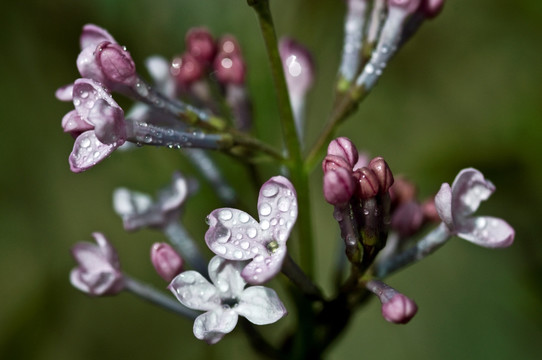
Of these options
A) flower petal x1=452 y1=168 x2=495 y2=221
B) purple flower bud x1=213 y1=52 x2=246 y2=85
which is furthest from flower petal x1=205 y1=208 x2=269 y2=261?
purple flower bud x1=213 y1=52 x2=246 y2=85

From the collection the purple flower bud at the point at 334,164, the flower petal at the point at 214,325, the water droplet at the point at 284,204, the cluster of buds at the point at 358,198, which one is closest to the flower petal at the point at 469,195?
the cluster of buds at the point at 358,198

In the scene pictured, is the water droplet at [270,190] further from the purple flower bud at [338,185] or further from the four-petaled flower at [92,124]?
the four-petaled flower at [92,124]

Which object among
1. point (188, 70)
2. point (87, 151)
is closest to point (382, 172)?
point (87, 151)

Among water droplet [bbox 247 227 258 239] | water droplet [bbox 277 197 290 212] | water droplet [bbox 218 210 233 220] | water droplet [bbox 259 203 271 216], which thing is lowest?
water droplet [bbox 247 227 258 239]

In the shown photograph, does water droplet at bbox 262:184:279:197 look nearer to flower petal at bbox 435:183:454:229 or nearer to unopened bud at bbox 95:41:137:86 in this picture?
flower petal at bbox 435:183:454:229

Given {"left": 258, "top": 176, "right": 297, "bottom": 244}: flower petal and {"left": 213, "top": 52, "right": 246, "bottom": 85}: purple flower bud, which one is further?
{"left": 213, "top": 52, "right": 246, "bottom": 85}: purple flower bud

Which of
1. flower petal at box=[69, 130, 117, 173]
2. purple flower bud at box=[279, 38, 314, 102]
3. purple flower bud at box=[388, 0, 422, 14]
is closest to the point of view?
flower petal at box=[69, 130, 117, 173]
